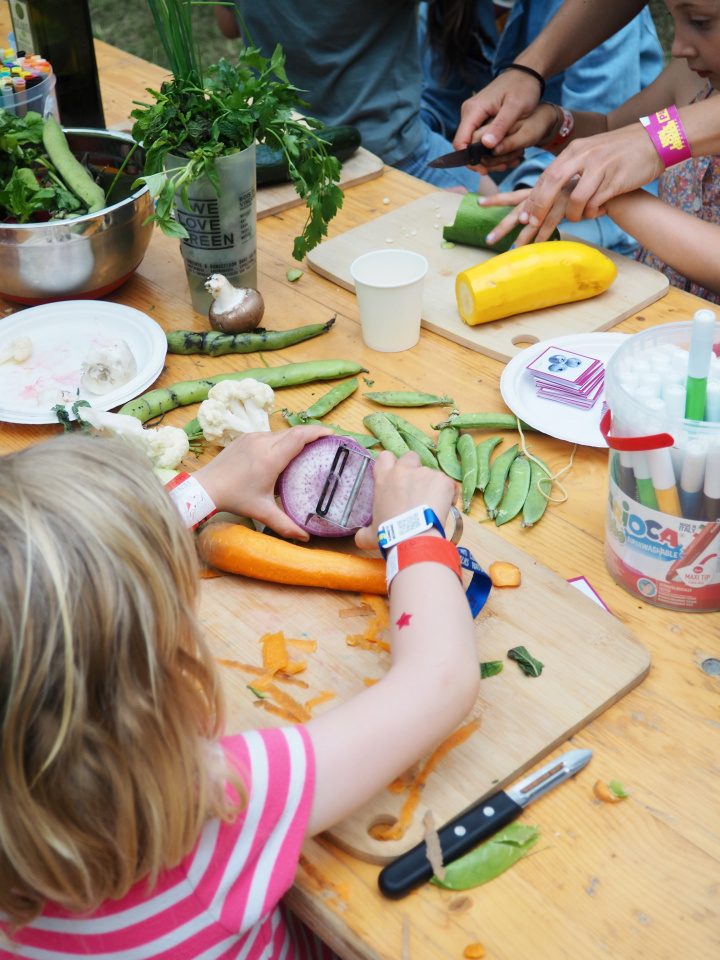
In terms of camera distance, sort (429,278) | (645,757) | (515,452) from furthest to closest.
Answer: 1. (429,278)
2. (515,452)
3. (645,757)

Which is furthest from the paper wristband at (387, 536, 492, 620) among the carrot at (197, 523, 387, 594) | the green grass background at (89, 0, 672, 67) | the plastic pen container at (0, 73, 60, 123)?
the green grass background at (89, 0, 672, 67)

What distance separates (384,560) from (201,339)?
29.6 inches

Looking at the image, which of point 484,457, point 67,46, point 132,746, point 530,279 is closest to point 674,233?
point 530,279

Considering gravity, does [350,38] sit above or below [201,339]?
above

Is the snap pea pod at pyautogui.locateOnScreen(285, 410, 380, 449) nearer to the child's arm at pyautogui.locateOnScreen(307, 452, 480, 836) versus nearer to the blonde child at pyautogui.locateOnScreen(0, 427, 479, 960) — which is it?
the child's arm at pyautogui.locateOnScreen(307, 452, 480, 836)

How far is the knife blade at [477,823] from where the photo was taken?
862 mm

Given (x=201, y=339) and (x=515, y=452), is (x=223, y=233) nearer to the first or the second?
(x=201, y=339)

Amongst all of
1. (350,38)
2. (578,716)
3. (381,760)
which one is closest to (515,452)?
(578,716)

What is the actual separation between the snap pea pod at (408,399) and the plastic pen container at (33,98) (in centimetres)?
120

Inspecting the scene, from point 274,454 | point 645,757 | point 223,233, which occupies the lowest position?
point 645,757

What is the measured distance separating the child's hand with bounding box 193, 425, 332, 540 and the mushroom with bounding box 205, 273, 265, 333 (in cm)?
50

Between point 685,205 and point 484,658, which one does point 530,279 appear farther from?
point 484,658

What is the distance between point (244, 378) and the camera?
1.58 meters

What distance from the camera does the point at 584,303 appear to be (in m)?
1.79
